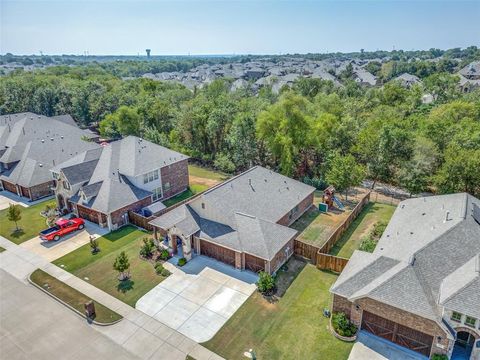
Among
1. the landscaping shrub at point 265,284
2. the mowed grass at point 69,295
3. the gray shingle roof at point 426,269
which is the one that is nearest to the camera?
the gray shingle roof at point 426,269

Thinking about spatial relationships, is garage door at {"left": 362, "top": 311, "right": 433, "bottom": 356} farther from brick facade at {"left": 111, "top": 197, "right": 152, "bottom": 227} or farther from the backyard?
brick facade at {"left": 111, "top": 197, "right": 152, "bottom": 227}

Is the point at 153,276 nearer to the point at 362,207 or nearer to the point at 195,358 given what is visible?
the point at 195,358

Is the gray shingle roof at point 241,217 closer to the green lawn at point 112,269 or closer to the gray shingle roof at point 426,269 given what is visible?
the green lawn at point 112,269

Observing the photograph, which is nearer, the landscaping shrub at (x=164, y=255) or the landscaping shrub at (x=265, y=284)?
the landscaping shrub at (x=265, y=284)

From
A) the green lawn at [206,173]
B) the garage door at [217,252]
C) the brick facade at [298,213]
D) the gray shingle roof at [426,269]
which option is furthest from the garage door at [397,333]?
the green lawn at [206,173]

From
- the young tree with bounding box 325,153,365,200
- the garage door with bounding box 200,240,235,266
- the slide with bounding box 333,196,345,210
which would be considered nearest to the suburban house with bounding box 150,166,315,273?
the garage door with bounding box 200,240,235,266

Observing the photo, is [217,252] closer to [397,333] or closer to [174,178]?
[397,333]

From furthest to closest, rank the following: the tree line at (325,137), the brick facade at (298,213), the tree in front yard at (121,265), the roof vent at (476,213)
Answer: the tree line at (325,137) < the brick facade at (298,213) < the tree in front yard at (121,265) < the roof vent at (476,213)

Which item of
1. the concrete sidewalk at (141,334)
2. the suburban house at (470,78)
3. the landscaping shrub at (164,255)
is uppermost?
the suburban house at (470,78)
